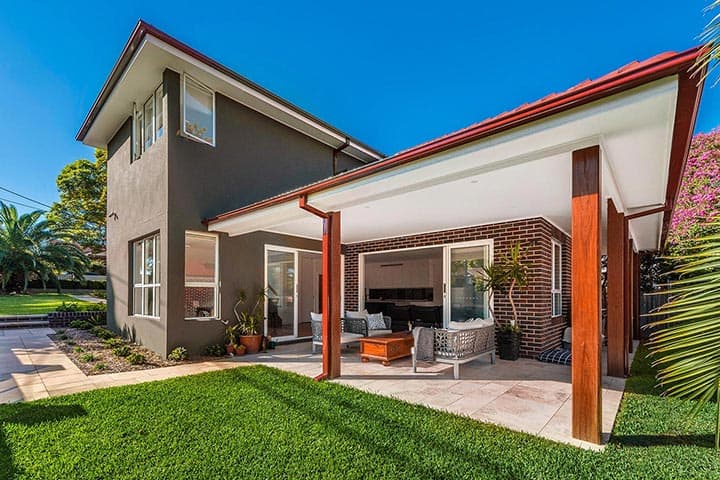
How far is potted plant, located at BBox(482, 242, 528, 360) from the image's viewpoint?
7141 mm

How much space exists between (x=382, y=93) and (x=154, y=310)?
494 inches

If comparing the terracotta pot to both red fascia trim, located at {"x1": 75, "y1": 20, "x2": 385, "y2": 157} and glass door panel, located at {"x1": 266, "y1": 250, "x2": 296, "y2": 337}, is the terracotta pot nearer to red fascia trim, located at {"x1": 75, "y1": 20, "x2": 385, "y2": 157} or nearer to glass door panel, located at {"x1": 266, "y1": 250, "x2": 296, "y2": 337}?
glass door panel, located at {"x1": 266, "y1": 250, "x2": 296, "y2": 337}

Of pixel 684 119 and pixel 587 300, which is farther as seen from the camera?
pixel 587 300

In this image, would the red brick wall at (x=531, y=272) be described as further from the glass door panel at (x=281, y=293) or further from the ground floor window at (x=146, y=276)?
the ground floor window at (x=146, y=276)

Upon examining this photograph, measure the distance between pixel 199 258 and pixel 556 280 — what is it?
7797mm

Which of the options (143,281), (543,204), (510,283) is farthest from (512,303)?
(143,281)

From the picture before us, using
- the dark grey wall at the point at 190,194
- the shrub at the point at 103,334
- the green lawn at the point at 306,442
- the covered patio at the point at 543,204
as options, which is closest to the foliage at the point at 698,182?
the covered patio at the point at 543,204

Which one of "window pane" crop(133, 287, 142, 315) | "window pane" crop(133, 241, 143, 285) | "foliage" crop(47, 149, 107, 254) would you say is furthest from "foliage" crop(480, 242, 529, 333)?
"foliage" crop(47, 149, 107, 254)

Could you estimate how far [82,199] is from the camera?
23.2m

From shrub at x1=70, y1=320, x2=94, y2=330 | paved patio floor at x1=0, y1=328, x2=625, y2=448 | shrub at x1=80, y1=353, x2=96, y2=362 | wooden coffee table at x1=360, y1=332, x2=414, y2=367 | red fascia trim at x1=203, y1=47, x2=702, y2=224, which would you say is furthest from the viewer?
shrub at x1=70, y1=320, x2=94, y2=330

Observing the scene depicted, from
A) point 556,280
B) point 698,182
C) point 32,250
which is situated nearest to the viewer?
point 556,280

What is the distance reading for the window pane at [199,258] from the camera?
25.3 ft

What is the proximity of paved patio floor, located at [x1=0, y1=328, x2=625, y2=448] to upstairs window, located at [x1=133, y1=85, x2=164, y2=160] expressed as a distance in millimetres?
4771

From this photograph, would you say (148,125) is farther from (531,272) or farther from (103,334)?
(531,272)
